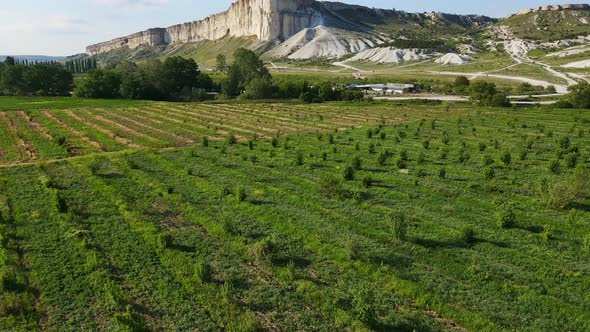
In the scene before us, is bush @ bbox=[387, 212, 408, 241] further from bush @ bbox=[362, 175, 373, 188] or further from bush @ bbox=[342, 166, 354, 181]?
bush @ bbox=[342, 166, 354, 181]

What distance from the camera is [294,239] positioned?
53.2ft

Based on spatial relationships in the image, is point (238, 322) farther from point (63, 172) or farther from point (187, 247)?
point (63, 172)

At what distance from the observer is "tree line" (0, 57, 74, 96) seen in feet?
320

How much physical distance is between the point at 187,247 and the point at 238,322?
5.29 meters

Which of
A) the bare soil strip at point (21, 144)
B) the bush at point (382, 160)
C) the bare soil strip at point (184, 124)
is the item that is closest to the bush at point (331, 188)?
the bush at point (382, 160)

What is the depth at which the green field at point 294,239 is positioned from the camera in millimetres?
11578

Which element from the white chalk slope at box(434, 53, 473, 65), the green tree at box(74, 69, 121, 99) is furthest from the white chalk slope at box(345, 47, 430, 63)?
the green tree at box(74, 69, 121, 99)

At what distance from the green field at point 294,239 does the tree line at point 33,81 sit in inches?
3115

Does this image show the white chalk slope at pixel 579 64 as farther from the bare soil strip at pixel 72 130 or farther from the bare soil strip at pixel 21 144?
the bare soil strip at pixel 21 144

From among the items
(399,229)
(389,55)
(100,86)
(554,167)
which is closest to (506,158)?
(554,167)

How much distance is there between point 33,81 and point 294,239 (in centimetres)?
10641

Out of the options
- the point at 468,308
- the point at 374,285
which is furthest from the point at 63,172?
the point at 468,308

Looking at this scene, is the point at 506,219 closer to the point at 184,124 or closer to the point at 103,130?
the point at 184,124

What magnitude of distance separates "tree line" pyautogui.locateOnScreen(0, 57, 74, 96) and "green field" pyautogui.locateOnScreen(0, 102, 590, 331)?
7911 cm
